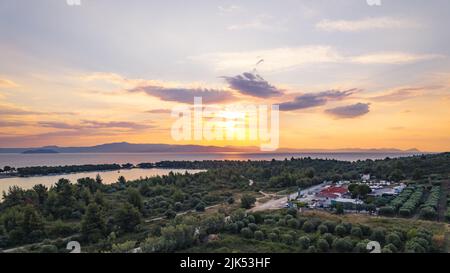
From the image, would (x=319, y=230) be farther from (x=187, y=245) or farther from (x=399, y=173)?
(x=399, y=173)

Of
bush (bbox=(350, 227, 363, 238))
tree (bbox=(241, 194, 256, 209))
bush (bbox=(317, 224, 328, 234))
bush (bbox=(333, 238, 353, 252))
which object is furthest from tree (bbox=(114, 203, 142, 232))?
bush (bbox=(350, 227, 363, 238))

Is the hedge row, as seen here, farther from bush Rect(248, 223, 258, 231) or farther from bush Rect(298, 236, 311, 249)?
bush Rect(248, 223, 258, 231)

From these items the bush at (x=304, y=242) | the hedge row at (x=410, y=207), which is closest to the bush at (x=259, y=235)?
the bush at (x=304, y=242)

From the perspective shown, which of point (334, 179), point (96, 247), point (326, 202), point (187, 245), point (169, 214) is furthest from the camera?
point (334, 179)

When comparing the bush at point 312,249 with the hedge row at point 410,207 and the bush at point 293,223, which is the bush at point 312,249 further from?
the hedge row at point 410,207

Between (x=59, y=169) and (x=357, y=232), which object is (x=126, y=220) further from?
(x=59, y=169)
